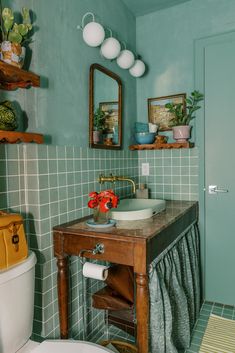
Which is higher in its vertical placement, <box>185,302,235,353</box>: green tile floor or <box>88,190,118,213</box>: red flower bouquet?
<box>88,190,118,213</box>: red flower bouquet

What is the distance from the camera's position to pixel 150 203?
200 centimetres

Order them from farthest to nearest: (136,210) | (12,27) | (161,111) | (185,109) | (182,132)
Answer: (161,111) → (185,109) → (182,132) → (136,210) → (12,27)

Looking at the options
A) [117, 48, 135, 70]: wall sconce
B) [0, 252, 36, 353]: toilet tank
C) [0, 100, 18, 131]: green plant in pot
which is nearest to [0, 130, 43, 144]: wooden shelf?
[0, 100, 18, 131]: green plant in pot

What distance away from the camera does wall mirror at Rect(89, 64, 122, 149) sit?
1.79 m

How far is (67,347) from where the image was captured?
1124 millimetres

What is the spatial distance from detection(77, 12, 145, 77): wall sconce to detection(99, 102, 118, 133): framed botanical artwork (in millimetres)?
320

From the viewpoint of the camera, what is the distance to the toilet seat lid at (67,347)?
110 cm

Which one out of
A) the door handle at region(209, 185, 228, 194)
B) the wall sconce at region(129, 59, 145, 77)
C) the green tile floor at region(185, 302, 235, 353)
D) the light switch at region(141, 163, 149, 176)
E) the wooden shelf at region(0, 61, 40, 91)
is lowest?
the green tile floor at region(185, 302, 235, 353)

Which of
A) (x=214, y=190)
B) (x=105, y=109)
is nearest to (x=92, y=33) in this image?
(x=105, y=109)

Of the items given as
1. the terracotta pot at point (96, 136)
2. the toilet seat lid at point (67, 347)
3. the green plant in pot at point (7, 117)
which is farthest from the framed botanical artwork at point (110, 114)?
the toilet seat lid at point (67, 347)

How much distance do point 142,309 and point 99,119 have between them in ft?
4.02

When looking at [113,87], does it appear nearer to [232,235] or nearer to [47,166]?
[47,166]

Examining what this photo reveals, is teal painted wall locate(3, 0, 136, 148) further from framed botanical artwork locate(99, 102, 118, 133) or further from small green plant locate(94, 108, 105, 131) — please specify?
framed botanical artwork locate(99, 102, 118, 133)

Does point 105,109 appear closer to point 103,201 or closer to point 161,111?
point 161,111
